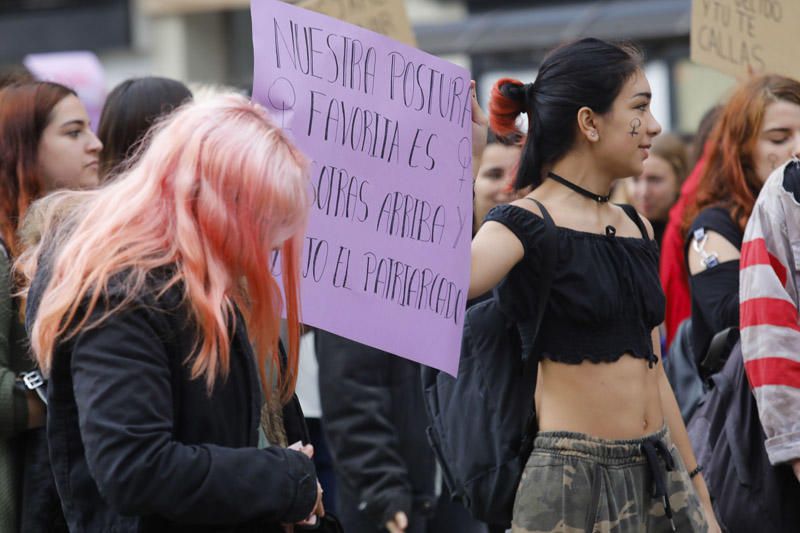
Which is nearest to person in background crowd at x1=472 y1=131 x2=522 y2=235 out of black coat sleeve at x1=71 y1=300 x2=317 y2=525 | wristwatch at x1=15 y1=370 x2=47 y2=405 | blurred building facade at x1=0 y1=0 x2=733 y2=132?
wristwatch at x1=15 y1=370 x2=47 y2=405

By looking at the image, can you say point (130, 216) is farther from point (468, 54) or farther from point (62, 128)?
point (468, 54)

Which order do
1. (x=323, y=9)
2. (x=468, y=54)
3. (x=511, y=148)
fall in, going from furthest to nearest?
(x=468, y=54), (x=511, y=148), (x=323, y=9)

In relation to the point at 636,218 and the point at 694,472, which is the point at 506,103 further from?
the point at 694,472

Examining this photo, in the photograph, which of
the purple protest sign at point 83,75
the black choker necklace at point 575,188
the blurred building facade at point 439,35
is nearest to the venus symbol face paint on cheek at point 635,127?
the black choker necklace at point 575,188

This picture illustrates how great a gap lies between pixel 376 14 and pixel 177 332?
2.72 meters

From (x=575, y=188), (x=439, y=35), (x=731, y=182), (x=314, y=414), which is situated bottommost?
(x=314, y=414)

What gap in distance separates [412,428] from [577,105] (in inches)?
68.6

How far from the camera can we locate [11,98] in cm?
366

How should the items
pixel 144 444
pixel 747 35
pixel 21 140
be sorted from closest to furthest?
pixel 144 444 < pixel 21 140 < pixel 747 35

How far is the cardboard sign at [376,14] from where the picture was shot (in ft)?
15.1

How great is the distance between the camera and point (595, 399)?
3000mm

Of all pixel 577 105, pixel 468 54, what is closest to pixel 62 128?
pixel 577 105

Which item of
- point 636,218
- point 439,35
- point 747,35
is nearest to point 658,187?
point 747,35

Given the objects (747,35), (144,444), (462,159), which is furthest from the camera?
(747,35)
